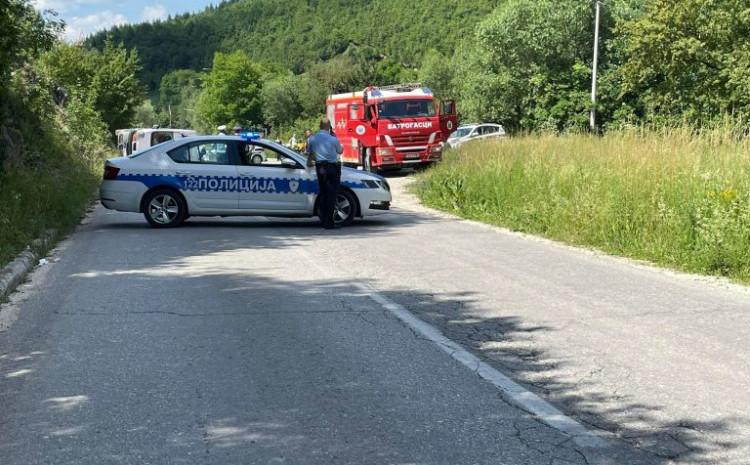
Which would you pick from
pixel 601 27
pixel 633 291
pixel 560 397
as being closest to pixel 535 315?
pixel 633 291

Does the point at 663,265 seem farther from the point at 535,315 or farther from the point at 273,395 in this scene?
the point at 273,395

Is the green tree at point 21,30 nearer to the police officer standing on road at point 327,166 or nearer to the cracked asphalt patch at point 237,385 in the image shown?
the police officer standing on road at point 327,166

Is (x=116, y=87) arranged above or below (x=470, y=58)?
below

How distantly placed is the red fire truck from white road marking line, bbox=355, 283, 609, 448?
69.8 feet

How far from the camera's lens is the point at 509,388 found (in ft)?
16.9

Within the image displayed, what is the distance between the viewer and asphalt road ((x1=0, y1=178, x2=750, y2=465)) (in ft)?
13.8

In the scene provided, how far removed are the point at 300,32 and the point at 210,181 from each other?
153234mm

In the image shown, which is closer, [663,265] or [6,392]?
[6,392]

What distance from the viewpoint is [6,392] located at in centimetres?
515

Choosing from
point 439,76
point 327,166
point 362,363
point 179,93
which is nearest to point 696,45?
point 327,166

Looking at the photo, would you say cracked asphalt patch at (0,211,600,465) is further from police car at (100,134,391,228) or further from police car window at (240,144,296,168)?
police car window at (240,144,296,168)

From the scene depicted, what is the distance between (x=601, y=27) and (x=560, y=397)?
47680 millimetres

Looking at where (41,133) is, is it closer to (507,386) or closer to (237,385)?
(237,385)

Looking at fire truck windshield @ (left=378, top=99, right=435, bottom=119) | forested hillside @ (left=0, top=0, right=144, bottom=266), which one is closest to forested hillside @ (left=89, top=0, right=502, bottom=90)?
forested hillside @ (left=0, top=0, right=144, bottom=266)
